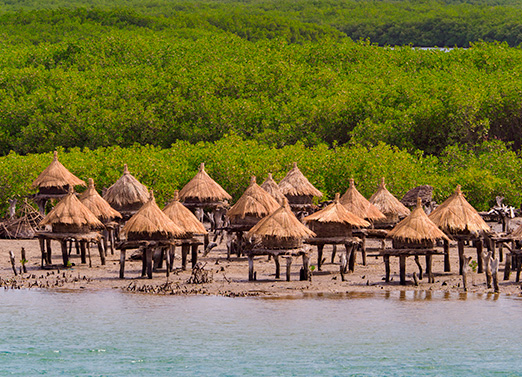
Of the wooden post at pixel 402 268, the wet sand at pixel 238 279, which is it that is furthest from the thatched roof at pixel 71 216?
the wooden post at pixel 402 268

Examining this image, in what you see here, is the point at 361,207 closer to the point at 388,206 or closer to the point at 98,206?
the point at 388,206

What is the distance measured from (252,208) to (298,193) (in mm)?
6736

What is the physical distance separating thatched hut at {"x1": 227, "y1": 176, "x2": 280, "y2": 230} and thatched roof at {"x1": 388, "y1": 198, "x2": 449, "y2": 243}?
7019mm

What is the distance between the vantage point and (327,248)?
41.3 metres

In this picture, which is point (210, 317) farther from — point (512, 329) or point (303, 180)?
point (303, 180)

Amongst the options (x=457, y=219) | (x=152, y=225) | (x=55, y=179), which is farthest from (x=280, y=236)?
(x=55, y=179)

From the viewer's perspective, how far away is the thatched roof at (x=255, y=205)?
35478 millimetres

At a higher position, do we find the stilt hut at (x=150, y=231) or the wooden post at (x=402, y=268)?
the stilt hut at (x=150, y=231)

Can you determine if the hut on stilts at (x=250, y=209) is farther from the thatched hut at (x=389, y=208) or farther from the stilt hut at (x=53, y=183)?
the stilt hut at (x=53, y=183)

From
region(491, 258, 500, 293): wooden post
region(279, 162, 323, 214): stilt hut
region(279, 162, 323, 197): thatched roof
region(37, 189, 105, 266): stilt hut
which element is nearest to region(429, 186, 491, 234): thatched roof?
region(491, 258, 500, 293): wooden post

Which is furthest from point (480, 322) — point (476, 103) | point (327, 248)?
point (476, 103)

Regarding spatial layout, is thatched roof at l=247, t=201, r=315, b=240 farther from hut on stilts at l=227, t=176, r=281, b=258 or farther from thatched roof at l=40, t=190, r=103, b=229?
thatched roof at l=40, t=190, r=103, b=229

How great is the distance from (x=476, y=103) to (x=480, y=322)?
109ft

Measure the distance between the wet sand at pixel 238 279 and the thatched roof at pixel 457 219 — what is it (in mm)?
1727
